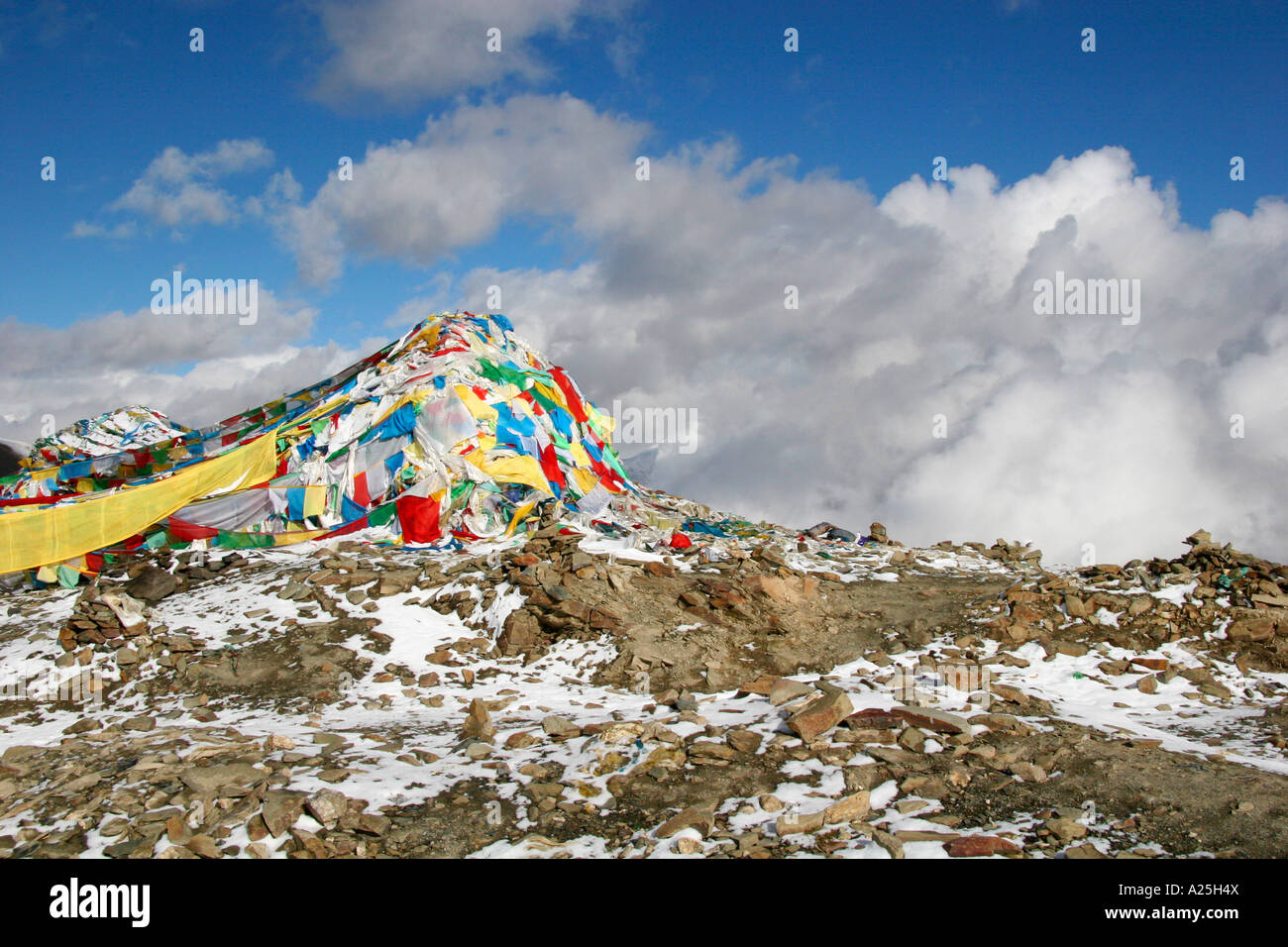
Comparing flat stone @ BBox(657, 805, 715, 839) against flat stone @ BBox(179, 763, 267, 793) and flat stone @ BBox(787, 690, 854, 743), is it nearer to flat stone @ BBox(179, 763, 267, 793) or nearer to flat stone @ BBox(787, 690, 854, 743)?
flat stone @ BBox(787, 690, 854, 743)

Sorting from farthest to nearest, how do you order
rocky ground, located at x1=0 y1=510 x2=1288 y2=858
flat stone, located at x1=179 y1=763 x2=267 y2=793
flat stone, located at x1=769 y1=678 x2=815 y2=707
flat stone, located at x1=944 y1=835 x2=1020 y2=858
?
flat stone, located at x1=769 y1=678 x2=815 y2=707 < flat stone, located at x1=179 y1=763 x2=267 y2=793 < rocky ground, located at x1=0 y1=510 x2=1288 y2=858 < flat stone, located at x1=944 y1=835 x2=1020 y2=858

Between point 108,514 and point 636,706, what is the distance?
35.2ft

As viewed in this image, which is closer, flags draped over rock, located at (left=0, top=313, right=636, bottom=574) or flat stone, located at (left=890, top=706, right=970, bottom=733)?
flat stone, located at (left=890, top=706, right=970, bottom=733)

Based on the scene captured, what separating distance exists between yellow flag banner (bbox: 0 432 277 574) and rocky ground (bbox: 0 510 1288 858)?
802 millimetres

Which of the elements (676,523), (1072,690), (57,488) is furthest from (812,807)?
(57,488)

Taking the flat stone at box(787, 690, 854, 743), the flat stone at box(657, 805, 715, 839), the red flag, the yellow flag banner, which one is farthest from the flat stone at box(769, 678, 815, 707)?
the yellow flag banner

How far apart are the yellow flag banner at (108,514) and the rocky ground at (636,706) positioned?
802 mm

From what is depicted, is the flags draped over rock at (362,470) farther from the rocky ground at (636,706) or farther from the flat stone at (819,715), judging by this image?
the flat stone at (819,715)

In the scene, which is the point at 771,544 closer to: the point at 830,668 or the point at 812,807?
the point at 830,668

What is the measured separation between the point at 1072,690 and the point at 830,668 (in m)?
2.94

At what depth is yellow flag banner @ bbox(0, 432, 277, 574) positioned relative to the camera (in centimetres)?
1292

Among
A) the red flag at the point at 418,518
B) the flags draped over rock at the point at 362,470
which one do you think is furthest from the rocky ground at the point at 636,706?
the flags draped over rock at the point at 362,470

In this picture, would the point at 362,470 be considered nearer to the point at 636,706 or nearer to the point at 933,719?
the point at 636,706

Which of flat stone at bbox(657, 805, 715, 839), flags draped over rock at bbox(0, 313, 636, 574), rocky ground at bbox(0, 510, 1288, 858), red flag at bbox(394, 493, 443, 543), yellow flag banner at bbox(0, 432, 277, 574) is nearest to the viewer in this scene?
flat stone at bbox(657, 805, 715, 839)
